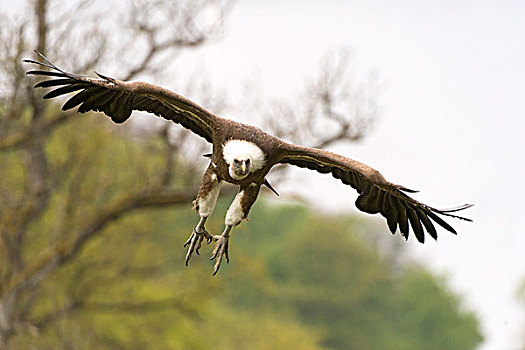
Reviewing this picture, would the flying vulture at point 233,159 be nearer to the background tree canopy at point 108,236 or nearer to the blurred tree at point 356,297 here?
the background tree canopy at point 108,236

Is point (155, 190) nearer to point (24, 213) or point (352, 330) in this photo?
point (24, 213)

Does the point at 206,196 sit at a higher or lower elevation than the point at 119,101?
lower

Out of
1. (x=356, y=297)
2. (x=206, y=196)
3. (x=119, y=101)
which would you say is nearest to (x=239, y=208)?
(x=206, y=196)

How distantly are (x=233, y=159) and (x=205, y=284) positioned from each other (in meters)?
14.9

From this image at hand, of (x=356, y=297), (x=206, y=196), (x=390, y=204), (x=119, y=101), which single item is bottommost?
(x=206, y=196)

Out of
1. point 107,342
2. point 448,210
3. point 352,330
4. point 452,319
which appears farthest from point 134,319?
point 452,319

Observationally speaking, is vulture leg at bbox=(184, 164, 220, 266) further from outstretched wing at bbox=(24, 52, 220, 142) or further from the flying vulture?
outstretched wing at bbox=(24, 52, 220, 142)

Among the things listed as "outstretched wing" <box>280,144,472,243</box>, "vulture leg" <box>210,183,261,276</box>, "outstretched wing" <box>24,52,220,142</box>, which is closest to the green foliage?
"outstretched wing" <box>24,52,220,142</box>

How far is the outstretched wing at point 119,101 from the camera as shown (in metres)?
5.17

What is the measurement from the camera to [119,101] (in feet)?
18.5

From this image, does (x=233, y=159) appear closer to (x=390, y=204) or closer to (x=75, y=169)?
(x=390, y=204)

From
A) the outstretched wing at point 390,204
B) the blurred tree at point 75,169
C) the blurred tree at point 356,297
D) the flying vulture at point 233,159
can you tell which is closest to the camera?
the flying vulture at point 233,159

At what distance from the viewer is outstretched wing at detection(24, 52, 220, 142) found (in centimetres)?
517

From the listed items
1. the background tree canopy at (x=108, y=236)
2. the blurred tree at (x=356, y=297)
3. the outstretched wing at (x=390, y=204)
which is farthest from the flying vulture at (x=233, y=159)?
the blurred tree at (x=356, y=297)
